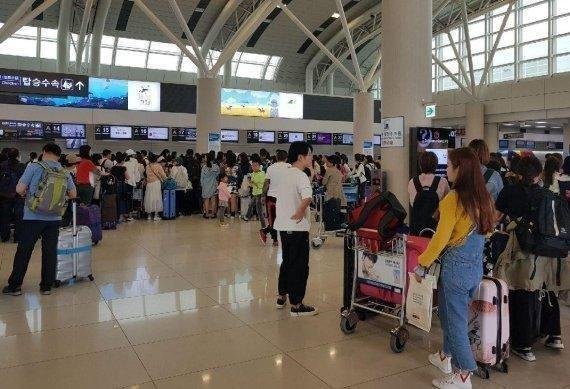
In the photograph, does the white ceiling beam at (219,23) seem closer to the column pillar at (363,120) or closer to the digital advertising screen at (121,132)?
the digital advertising screen at (121,132)

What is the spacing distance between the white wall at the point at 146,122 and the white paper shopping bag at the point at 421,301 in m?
18.9

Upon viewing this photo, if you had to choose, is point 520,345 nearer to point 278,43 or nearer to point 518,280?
point 518,280

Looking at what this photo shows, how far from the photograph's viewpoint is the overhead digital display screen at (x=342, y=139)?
25.3 meters

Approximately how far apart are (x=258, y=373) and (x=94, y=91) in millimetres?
18879

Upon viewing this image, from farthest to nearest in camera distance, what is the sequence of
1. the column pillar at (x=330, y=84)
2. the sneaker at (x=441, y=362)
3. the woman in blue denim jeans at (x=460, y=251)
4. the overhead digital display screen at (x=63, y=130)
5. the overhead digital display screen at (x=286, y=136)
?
the column pillar at (x=330, y=84) → the overhead digital display screen at (x=286, y=136) → the overhead digital display screen at (x=63, y=130) → the sneaker at (x=441, y=362) → the woman in blue denim jeans at (x=460, y=251)

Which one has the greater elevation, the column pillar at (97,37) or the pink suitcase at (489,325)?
the column pillar at (97,37)

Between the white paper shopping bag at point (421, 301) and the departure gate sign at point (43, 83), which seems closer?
the white paper shopping bag at point (421, 301)

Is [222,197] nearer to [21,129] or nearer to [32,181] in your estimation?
[32,181]

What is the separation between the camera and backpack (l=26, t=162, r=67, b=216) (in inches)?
209

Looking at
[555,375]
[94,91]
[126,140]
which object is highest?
[94,91]

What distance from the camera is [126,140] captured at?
20.8 meters

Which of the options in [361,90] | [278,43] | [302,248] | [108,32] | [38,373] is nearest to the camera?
[38,373]

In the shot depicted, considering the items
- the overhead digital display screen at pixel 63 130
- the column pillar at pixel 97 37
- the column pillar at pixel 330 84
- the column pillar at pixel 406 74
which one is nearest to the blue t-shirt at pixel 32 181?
the column pillar at pixel 406 74

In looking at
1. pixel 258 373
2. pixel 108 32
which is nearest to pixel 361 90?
pixel 108 32
